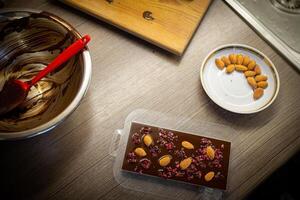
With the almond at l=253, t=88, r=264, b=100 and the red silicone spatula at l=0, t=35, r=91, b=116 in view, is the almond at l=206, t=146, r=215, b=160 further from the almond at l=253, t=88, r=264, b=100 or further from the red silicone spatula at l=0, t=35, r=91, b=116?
the red silicone spatula at l=0, t=35, r=91, b=116

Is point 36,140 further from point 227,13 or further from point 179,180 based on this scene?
point 227,13

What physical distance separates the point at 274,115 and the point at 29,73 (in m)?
0.55

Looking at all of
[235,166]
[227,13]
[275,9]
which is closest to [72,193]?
[235,166]

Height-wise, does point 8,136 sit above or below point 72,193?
above

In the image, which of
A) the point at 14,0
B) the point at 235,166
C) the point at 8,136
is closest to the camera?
the point at 8,136

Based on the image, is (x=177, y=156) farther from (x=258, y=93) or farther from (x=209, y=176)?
(x=258, y=93)

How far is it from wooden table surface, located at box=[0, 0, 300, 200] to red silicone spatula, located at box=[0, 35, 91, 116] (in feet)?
0.28

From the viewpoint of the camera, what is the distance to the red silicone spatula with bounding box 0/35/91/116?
0.58 metres

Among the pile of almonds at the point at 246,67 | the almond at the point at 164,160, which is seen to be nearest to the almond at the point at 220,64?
the pile of almonds at the point at 246,67

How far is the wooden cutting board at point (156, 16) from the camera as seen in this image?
0.70m

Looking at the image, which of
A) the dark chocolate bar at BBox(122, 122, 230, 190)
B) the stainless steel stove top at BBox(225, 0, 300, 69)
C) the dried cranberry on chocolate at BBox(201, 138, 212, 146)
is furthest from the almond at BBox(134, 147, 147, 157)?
the stainless steel stove top at BBox(225, 0, 300, 69)

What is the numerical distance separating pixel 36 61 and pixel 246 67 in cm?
48

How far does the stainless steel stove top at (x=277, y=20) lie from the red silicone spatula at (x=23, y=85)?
431 millimetres

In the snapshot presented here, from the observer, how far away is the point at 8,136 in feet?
1.62
